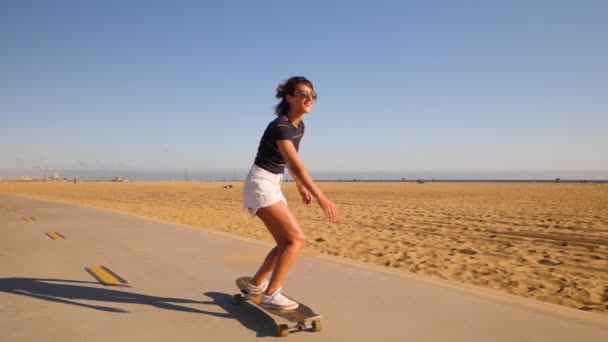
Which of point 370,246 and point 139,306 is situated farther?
point 370,246

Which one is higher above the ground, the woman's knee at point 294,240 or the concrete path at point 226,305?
the woman's knee at point 294,240

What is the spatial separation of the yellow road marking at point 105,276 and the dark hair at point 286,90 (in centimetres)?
320

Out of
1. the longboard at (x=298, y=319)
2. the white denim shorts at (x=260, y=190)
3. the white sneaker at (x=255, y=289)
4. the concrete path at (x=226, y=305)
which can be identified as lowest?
the concrete path at (x=226, y=305)

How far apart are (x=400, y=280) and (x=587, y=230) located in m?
8.89

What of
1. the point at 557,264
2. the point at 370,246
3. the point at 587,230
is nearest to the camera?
the point at 557,264

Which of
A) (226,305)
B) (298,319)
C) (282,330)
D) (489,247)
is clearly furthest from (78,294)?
(489,247)

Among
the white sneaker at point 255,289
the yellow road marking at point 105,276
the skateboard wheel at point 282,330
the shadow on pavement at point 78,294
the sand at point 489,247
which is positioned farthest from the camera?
the sand at point 489,247

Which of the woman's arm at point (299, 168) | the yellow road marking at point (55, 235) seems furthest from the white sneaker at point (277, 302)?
the yellow road marking at point (55, 235)

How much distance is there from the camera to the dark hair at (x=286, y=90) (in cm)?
346

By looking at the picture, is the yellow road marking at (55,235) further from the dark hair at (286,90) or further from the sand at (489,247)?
the dark hair at (286,90)

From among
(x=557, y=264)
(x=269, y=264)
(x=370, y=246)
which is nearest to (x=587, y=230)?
(x=557, y=264)

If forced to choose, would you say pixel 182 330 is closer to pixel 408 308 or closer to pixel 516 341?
pixel 408 308

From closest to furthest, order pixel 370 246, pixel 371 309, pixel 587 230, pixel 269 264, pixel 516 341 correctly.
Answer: pixel 516 341 < pixel 269 264 < pixel 371 309 < pixel 370 246 < pixel 587 230

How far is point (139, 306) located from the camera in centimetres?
420
